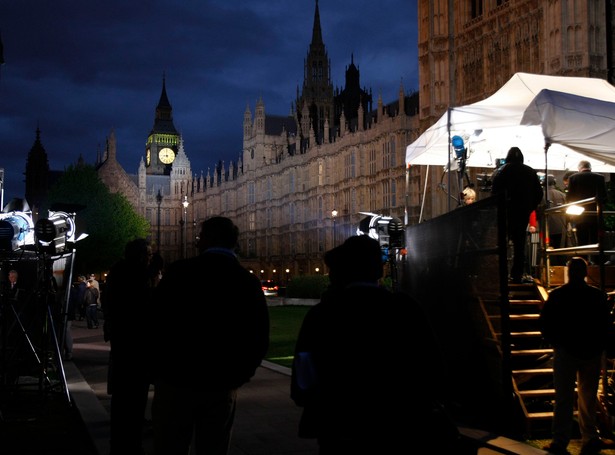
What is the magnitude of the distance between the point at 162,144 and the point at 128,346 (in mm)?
120845

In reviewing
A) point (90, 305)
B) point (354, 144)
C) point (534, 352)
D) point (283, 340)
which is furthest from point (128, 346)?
point (354, 144)

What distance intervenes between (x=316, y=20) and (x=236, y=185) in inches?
1059

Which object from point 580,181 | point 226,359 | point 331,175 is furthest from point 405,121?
point 226,359

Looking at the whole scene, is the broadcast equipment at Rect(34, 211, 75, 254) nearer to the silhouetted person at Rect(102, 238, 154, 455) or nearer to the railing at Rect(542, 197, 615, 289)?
the silhouetted person at Rect(102, 238, 154, 455)

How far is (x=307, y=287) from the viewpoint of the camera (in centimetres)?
3997

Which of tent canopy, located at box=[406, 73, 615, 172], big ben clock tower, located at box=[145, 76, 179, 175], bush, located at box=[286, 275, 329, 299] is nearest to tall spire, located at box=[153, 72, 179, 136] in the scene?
big ben clock tower, located at box=[145, 76, 179, 175]

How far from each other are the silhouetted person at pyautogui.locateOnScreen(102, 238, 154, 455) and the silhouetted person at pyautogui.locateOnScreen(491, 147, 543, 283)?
15.8 feet

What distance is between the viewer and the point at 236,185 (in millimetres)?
80562

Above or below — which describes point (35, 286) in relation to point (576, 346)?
above

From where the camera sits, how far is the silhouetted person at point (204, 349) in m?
3.85

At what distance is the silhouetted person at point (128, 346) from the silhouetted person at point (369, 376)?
8.92 ft

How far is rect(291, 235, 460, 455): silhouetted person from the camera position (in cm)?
305

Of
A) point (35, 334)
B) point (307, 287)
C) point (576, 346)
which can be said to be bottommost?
point (307, 287)

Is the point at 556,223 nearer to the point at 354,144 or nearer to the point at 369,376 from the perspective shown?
the point at 369,376
